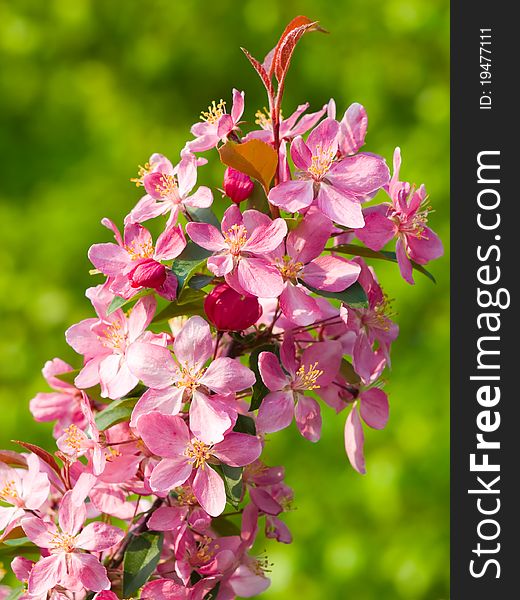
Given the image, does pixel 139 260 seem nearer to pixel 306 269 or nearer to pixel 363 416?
pixel 306 269

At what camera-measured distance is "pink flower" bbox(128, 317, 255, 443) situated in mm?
841

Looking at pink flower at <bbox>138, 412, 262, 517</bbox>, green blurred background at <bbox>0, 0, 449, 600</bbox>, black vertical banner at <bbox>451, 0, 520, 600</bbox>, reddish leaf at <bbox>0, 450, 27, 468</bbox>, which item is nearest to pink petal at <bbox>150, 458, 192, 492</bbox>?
pink flower at <bbox>138, 412, 262, 517</bbox>

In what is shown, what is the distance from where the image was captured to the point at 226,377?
0.85 m

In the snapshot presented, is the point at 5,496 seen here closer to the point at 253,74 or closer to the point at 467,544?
the point at 467,544

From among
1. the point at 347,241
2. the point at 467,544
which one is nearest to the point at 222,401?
the point at 347,241

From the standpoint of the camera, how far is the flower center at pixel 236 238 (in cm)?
85

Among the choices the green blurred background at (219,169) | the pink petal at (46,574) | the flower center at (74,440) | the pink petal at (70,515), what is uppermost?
the green blurred background at (219,169)

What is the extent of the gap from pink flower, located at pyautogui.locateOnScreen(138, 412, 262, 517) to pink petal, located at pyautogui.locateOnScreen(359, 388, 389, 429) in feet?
0.63

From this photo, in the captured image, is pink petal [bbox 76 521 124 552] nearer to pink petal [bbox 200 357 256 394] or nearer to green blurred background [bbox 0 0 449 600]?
pink petal [bbox 200 357 256 394]

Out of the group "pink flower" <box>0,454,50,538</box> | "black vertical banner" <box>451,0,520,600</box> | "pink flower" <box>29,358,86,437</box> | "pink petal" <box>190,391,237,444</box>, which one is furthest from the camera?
"black vertical banner" <box>451,0,520,600</box>

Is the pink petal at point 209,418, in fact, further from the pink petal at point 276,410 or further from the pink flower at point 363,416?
the pink flower at point 363,416

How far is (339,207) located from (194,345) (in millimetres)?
179

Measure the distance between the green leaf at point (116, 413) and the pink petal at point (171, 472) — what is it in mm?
80

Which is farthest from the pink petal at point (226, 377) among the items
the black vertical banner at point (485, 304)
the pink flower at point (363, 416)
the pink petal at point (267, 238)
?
the black vertical banner at point (485, 304)
